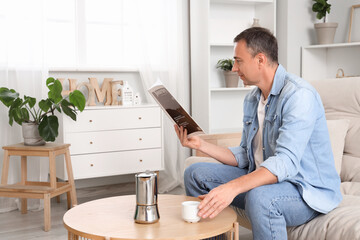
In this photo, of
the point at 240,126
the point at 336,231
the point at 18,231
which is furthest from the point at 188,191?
the point at 240,126

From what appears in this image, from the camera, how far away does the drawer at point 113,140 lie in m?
3.15

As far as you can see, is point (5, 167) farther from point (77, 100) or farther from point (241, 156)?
point (241, 156)

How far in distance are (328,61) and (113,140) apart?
7.38ft

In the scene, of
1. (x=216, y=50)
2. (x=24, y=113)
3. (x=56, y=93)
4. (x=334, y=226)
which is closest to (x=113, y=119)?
(x=56, y=93)

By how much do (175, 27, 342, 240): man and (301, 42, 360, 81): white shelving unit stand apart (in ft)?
7.65

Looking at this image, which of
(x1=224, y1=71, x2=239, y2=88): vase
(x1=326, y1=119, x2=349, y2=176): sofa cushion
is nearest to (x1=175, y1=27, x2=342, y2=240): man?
(x1=326, y1=119, x2=349, y2=176): sofa cushion

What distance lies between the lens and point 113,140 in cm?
327

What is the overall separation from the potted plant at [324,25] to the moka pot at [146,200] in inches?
118

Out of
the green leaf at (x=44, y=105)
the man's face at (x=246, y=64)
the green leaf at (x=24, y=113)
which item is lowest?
the green leaf at (x=24, y=113)

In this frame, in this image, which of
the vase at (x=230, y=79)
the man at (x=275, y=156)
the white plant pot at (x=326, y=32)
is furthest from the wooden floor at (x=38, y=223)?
the white plant pot at (x=326, y=32)

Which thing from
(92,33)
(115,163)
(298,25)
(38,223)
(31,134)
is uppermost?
(298,25)

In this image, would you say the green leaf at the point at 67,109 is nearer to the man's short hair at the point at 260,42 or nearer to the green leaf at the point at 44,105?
the green leaf at the point at 44,105

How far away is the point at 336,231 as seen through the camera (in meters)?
1.57

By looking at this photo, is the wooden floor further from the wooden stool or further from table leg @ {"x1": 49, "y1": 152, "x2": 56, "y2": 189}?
table leg @ {"x1": 49, "y1": 152, "x2": 56, "y2": 189}
